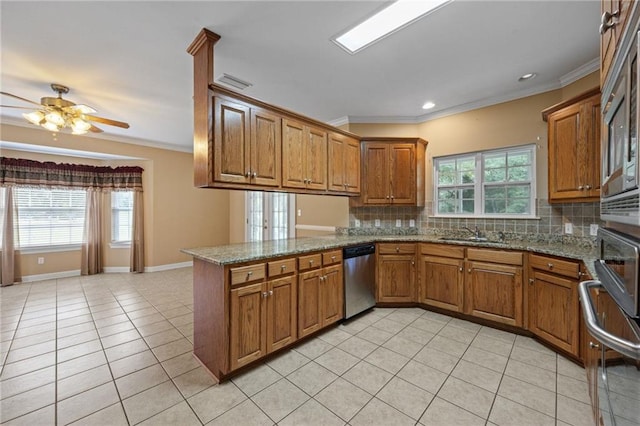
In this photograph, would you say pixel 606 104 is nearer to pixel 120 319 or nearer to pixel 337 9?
pixel 337 9

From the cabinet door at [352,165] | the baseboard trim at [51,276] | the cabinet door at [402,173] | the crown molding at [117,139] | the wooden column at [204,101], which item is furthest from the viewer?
the baseboard trim at [51,276]

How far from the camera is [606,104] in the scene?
113 centimetres

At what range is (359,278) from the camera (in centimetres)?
310

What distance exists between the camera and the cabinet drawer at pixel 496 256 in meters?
2.63

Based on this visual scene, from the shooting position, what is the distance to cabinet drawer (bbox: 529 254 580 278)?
84.4 inches

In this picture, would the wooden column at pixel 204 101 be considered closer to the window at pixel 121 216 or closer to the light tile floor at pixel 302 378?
the light tile floor at pixel 302 378

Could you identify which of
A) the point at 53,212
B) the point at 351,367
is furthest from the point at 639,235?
the point at 53,212

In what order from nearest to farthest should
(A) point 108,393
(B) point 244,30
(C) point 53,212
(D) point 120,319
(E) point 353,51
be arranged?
1. (A) point 108,393
2. (B) point 244,30
3. (E) point 353,51
4. (D) point 120,319
5. (C) point 53,212

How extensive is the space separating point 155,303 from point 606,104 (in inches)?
183

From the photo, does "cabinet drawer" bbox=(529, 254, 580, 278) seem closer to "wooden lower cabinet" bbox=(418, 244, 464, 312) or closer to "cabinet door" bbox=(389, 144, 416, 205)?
"wooden lower cabinet" bbox=(418, 244, 464, 312)

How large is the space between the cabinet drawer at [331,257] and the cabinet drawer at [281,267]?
0.41 metres

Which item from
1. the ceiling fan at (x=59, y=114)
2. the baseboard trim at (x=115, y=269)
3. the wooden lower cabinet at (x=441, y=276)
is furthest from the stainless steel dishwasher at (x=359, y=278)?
the baseboard trim at (x=115, y=269)

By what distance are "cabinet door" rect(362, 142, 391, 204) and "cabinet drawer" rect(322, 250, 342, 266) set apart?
45.5 inches

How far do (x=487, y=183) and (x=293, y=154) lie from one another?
2582mm
